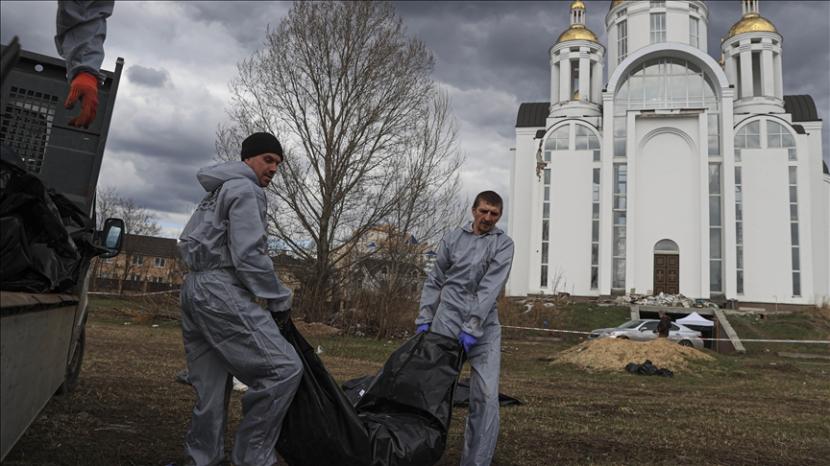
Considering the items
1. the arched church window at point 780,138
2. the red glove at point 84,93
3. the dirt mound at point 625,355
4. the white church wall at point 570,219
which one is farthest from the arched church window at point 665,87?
the red glove at point 84,93

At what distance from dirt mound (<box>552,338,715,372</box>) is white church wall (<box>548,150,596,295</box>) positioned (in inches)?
975

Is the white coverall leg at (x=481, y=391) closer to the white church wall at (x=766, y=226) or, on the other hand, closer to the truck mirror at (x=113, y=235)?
the truck mirror at (x=113, y=235)

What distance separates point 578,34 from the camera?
4716 cm

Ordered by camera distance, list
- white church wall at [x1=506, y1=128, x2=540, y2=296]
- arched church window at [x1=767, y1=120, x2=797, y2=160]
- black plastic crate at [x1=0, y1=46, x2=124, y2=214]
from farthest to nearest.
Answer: white church wall at [x1=506, y1=128, x2=540, y2=296], arched church window at [x1=767, y1=120, x2=797, y2=160], black plastic crate at [x1=0, y1=46, x2=124, y2=214]

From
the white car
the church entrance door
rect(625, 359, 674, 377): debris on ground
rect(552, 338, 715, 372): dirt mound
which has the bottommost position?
rect(625, 359, 674, 377): debris on ground

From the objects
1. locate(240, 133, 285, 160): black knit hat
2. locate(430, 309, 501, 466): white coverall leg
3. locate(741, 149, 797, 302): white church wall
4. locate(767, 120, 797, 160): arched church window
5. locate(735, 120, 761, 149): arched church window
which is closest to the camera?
locate(240, 133, 285, 160): black knit hat

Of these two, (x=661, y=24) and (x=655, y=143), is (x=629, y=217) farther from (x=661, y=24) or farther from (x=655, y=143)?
(x=661, y=24)

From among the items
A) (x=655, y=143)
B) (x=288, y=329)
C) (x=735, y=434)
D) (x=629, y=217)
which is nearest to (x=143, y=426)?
(x=288, y=329)

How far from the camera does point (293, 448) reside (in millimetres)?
3205

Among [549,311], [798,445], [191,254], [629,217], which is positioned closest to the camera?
[191,254]

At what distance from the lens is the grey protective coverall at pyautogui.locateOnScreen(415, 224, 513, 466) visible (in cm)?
384

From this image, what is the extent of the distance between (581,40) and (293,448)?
48.4 m

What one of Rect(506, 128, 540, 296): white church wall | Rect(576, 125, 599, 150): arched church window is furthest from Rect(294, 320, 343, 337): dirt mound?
Rect(576, 125, 599, 150): arched church window

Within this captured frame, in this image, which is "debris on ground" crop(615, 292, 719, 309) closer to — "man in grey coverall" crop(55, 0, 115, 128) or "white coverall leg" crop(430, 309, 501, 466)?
"white coverall leg" crop(430, 309, 501, 466)
